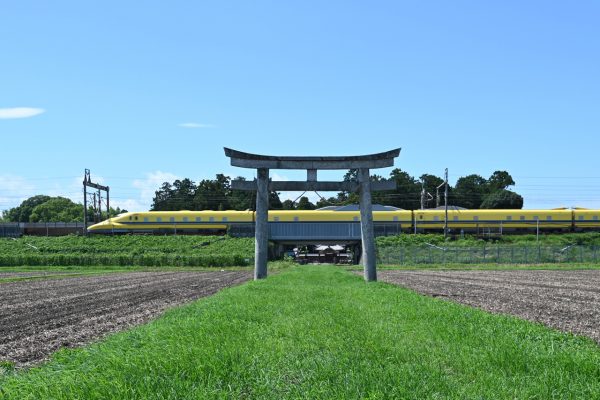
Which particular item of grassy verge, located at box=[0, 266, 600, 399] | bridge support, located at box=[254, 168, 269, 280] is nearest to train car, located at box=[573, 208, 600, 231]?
bridge support, located at box=[254, 168, 269, 280]

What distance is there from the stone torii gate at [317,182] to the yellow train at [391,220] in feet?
172

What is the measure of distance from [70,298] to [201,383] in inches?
726

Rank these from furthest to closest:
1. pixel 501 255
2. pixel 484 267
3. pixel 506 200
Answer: pixel 506 200 < pixel 501 255 < pixel 484 267

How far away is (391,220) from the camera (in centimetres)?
8369

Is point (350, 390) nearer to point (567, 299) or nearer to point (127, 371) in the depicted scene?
point (127, 371)

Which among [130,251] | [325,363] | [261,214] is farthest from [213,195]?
[325,363]

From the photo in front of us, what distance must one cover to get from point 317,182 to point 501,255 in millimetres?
42268

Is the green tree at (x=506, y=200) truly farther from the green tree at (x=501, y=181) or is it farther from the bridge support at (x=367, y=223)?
the bridge support at (x=367, y=223)

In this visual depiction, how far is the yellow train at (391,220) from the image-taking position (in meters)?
81.5

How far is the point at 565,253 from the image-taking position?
206 ft

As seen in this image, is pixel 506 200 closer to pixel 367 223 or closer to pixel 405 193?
pixel 405 193

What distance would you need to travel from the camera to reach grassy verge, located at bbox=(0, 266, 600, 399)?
19.1 ft

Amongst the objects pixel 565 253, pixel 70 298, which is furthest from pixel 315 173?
pixel 565 253

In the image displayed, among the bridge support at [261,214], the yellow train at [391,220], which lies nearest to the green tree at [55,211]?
the yellow train at [391,220]
